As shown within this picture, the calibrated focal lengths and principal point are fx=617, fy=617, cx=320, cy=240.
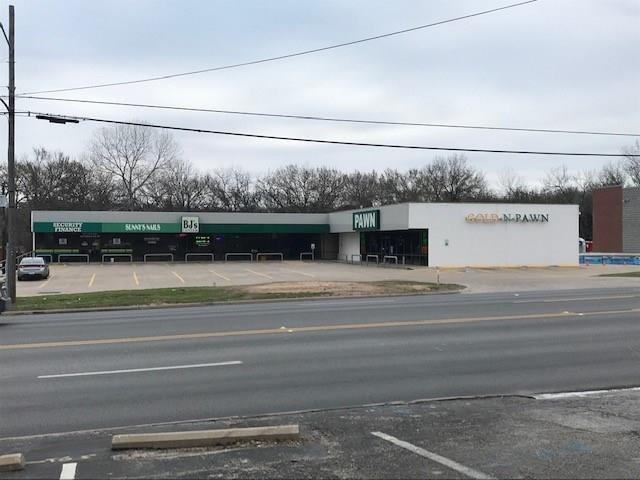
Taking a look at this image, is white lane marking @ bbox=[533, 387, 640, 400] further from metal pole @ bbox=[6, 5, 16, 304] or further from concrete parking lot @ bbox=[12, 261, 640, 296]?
metal pole @ bbox=[6, 5, 16, 304]

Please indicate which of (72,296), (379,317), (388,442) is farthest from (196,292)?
(388,442)

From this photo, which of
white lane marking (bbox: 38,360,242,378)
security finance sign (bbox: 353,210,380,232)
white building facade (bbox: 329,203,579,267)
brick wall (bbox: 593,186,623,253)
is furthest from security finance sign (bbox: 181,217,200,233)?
white lane marking (bbox: 38,360,242,378)

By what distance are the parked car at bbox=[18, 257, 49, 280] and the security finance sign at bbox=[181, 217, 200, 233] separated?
18725 millimetres

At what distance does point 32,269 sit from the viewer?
3591 centimetres

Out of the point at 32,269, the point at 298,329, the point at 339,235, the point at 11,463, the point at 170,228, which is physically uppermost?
the point at 170,228

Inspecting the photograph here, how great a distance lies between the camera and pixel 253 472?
4.98 meters

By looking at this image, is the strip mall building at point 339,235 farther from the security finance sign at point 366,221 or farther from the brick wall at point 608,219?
the brick wall at point 608,219

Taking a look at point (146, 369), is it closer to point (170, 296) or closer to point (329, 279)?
point (170, 296)

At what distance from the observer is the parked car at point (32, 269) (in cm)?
3572

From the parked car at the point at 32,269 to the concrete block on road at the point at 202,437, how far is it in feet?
110

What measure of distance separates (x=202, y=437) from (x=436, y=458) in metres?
2.12

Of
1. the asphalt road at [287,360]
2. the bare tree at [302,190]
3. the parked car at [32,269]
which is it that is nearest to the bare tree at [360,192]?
the bare tree at [302,190]

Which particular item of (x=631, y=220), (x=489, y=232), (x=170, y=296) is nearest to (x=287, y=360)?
(x=170, y=296)

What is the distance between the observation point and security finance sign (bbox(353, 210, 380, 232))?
47.5 meters
